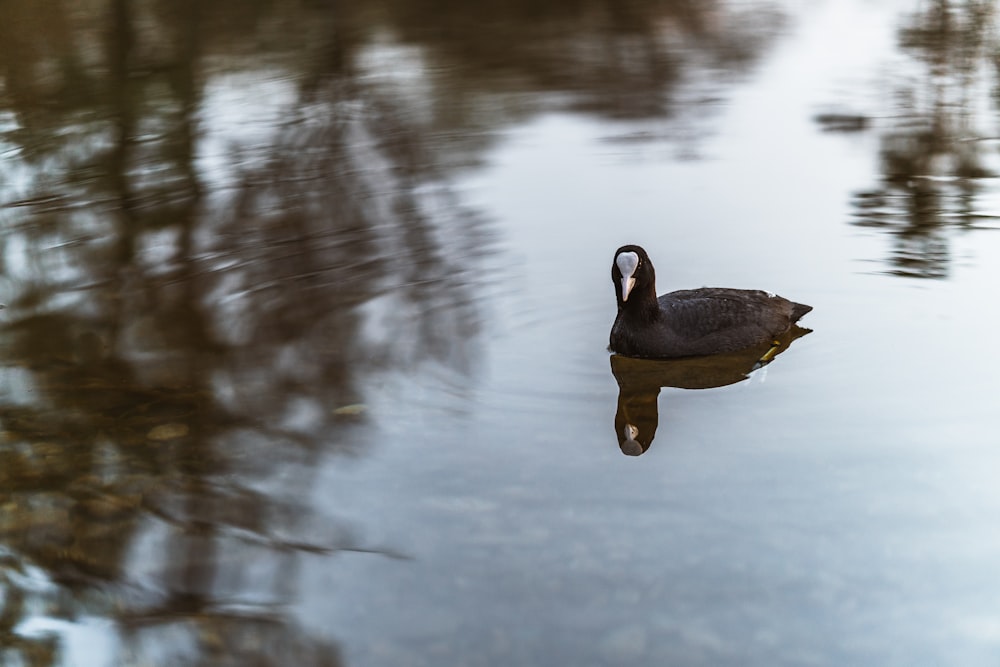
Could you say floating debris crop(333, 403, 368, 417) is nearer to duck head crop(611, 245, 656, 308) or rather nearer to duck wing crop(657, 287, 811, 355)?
duck head crop(611, 245, 656, 308)

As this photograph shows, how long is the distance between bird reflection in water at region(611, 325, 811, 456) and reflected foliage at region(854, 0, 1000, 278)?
1481 millimetres

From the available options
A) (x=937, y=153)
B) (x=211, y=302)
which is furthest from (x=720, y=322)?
(x=937, y=153)

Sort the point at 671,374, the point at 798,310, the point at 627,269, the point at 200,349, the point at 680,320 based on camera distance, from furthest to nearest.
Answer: the point at 200,349, the point at 798,310, the point at 680,320, the point at 671,374, the point at 627,269

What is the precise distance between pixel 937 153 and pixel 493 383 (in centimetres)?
581

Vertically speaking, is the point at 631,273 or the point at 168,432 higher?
the point at 631,273

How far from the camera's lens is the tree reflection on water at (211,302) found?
529 cm

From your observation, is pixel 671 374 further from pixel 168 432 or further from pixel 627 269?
pixel 168 432

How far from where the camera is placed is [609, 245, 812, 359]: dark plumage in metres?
7.10

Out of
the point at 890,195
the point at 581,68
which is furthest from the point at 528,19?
the point at 890,195

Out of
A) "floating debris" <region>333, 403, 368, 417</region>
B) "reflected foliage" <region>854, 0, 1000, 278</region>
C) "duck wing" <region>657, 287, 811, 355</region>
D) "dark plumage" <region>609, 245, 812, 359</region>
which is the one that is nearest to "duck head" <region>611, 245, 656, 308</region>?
"dark plumage" <region>609, 245, 812, 359</region>

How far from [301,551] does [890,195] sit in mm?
6241

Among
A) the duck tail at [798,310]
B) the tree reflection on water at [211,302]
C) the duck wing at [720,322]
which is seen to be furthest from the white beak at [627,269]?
the duck tail at [798,310]

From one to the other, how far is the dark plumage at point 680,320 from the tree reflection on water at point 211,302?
0.94 m

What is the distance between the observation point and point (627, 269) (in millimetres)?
6988
